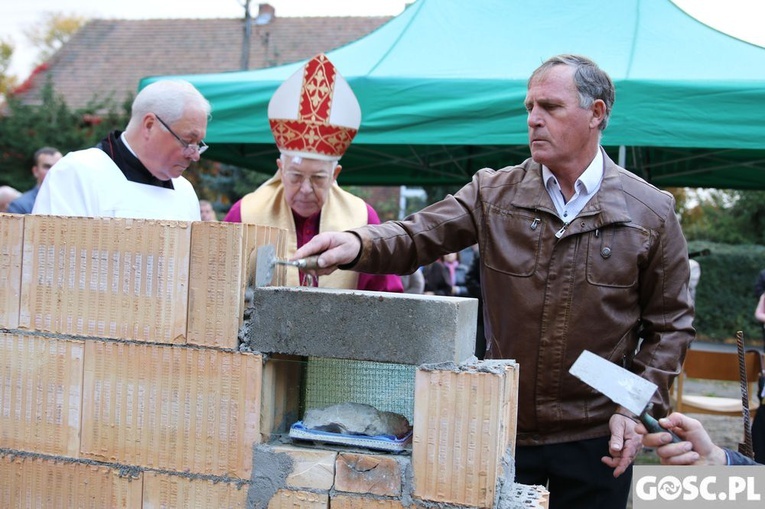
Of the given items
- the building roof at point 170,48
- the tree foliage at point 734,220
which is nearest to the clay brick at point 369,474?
the tree foliage at point 734,220

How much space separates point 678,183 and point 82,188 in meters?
5.61

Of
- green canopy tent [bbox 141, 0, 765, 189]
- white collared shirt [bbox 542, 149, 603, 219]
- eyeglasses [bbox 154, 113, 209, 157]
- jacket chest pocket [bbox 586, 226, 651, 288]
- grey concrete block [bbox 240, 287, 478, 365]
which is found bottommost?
grey concrete block [bbox 240, 287, 478, 365]

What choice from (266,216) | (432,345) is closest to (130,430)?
(432,345)

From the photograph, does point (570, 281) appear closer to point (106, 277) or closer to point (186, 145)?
point (106, 277)

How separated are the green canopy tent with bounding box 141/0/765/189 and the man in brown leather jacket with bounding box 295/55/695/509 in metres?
2.01

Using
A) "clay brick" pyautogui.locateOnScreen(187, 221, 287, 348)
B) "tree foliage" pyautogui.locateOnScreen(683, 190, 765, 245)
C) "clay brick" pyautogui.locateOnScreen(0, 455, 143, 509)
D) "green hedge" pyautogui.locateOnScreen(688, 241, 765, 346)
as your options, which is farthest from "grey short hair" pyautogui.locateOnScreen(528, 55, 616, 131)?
"tree foliage" pyautogui.locateOnScreen(683, 190, 765, 245)

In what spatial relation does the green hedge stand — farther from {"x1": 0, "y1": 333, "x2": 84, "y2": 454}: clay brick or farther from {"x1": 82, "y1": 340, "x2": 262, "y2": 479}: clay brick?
{"x1": 0, "y1": 333, "x2": 84, "y2": 454}: clay brick

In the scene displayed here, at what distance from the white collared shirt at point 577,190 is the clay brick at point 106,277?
1.13m

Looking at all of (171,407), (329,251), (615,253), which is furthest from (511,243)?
(171,407)

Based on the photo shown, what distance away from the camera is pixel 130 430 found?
6.89 ft

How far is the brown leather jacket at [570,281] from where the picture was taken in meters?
2.47

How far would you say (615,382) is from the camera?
199 centimetres

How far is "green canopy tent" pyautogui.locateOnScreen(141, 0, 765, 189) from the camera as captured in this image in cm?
444

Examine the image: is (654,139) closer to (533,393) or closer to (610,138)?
(610,138)
